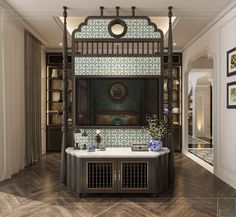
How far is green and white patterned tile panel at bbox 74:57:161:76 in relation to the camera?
176 inches

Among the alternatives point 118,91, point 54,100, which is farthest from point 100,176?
point 54,100

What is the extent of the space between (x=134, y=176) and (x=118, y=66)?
1.94 metres

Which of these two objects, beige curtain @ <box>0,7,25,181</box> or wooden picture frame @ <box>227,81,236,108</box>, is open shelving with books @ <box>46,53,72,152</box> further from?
wooden picture frame @ <box>227,81,236,108</box>

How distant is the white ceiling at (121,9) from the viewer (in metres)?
4.27

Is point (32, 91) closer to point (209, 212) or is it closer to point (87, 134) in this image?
point (87, 134)

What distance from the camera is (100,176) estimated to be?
3832mm

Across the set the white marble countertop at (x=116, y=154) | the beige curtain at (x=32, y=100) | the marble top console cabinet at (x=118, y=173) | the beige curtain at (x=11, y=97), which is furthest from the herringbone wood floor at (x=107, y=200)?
the beige curtain at (x=32, y=100)

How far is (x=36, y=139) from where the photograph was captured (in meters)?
6.19

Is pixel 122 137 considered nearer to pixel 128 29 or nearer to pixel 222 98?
pixel 128 29

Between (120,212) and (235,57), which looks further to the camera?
(235,57)

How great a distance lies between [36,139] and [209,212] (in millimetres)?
4401

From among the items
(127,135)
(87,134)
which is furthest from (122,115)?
(87,134)

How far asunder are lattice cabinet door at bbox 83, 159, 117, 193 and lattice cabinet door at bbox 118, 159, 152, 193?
108 millimetres

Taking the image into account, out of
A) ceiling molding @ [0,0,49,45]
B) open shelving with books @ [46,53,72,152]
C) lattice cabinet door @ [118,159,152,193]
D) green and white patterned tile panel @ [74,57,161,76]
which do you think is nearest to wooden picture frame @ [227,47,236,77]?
green and white patterned tile panel @ [74,57,161,76]
